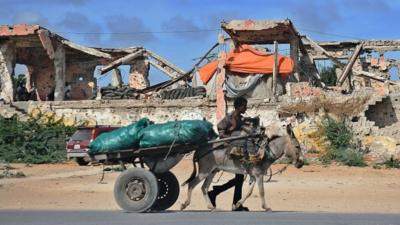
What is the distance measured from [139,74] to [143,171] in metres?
30.3

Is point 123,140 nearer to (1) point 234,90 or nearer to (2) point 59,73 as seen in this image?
(1) point 234,90

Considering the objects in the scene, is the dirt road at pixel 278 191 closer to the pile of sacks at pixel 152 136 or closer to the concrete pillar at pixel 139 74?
the pile of sacks at pixel 152 136

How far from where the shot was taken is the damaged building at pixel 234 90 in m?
30.8

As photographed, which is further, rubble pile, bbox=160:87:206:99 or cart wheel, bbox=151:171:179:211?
rubble pile, bbox=160:87:206:99

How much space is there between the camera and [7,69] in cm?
3862

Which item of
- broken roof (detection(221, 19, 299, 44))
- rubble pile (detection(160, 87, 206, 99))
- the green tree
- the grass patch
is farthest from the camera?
the green tree

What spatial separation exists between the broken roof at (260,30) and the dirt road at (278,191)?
328 inches

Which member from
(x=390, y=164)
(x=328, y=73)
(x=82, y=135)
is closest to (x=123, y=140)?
(x=390, y=164)

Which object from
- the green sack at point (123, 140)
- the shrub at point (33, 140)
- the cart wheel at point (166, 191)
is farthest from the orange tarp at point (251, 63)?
the green sack at point (123, 140)

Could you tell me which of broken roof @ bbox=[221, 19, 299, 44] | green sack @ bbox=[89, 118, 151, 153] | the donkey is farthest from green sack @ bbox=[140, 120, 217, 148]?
broken roof @ bbox=[221, 19, 299, 44]

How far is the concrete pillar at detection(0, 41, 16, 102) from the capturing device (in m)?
38.1

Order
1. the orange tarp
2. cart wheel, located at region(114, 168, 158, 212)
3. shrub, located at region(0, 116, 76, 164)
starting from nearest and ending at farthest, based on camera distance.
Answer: cart wheel, located at region(114, 168, 158, 212)
shrub, located at region(0, 116, 76, 164)
the orange tarp

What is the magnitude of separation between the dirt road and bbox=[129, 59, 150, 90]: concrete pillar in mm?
14476

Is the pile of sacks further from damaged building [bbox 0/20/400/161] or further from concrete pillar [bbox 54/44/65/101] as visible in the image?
concrete pillar [bbox 54/44/65/101]
